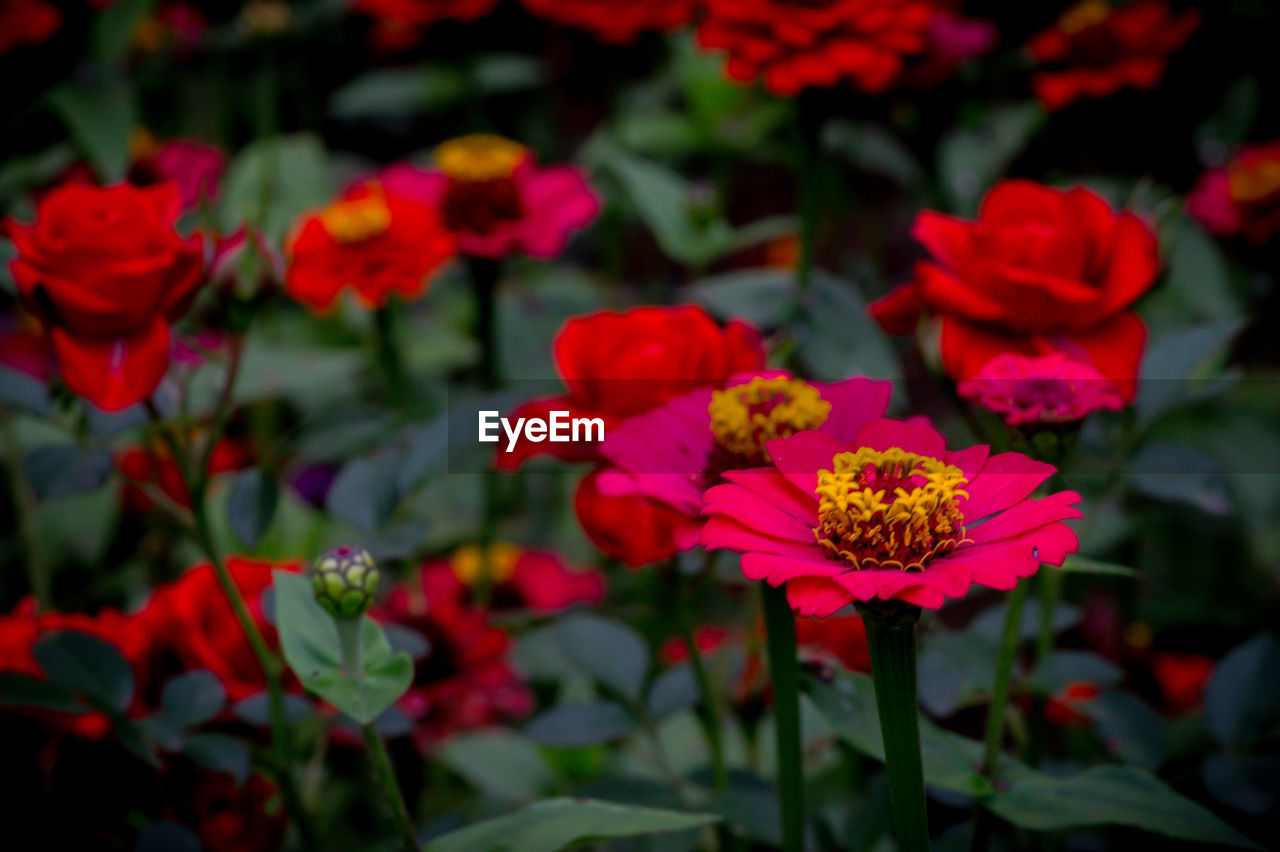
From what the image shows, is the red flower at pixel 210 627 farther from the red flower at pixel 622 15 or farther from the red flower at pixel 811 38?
the red flower at pixel 622 15

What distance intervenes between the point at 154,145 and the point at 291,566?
97cm

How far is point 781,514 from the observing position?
313 mm

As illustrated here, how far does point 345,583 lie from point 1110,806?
0.92 ft

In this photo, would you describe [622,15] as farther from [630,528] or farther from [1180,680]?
[1180,680]

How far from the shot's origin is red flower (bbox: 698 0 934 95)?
1.88ft

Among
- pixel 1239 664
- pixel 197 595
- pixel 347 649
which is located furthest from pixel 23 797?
pixel 1239 664

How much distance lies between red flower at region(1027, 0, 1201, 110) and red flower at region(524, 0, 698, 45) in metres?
0.30

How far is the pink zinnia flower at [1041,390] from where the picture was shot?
13.6 inches

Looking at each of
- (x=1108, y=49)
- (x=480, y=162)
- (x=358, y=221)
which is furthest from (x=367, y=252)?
(x=1108, y=49)

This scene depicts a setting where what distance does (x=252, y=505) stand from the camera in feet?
1.57

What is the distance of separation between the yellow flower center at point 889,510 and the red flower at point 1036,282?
0.10 m

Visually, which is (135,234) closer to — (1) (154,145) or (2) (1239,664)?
(2) (1239,664)

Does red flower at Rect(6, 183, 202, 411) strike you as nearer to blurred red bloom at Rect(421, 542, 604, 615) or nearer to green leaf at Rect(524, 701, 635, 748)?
green leaf at Rect(524, 701, 635, 748)

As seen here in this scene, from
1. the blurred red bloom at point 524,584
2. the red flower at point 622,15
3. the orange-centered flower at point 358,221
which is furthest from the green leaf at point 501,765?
the red flower at point 622,15
